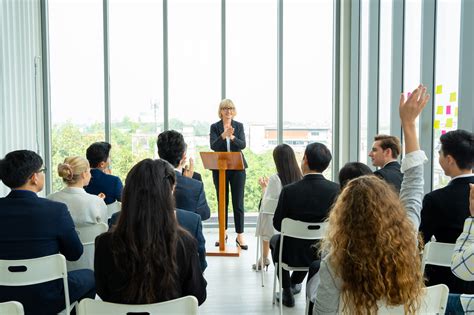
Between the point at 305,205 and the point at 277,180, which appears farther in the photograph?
the point at 277,180

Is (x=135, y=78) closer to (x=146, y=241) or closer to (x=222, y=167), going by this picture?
(x=222, y=167)

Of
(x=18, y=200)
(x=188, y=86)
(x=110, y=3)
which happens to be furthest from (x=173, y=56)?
(x=18, y=200)

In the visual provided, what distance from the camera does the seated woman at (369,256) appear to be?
168 cm

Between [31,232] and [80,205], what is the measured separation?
778mm

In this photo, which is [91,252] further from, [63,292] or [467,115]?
[467,115]

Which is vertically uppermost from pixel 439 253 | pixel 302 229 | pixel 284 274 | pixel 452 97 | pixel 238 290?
pixel 452 97

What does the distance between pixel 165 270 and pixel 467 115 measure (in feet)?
10.0

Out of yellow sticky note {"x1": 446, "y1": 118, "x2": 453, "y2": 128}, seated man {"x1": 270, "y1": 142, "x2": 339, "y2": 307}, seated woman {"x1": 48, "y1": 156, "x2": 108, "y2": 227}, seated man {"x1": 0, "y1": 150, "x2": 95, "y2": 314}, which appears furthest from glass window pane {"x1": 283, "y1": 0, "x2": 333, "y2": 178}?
seated man {"x1": 0, "y1": 150, "x2": 95, "y2": 314}

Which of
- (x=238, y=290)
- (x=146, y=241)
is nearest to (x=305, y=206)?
(x=238, y=290)

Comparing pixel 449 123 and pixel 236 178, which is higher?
pixel 449 123

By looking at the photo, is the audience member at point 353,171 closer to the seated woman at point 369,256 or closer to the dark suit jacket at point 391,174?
the dark suit jacket at point 391,174

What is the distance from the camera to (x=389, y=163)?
13.3ft

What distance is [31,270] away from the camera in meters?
2.29

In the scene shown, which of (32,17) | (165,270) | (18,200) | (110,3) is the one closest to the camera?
(165,270)
